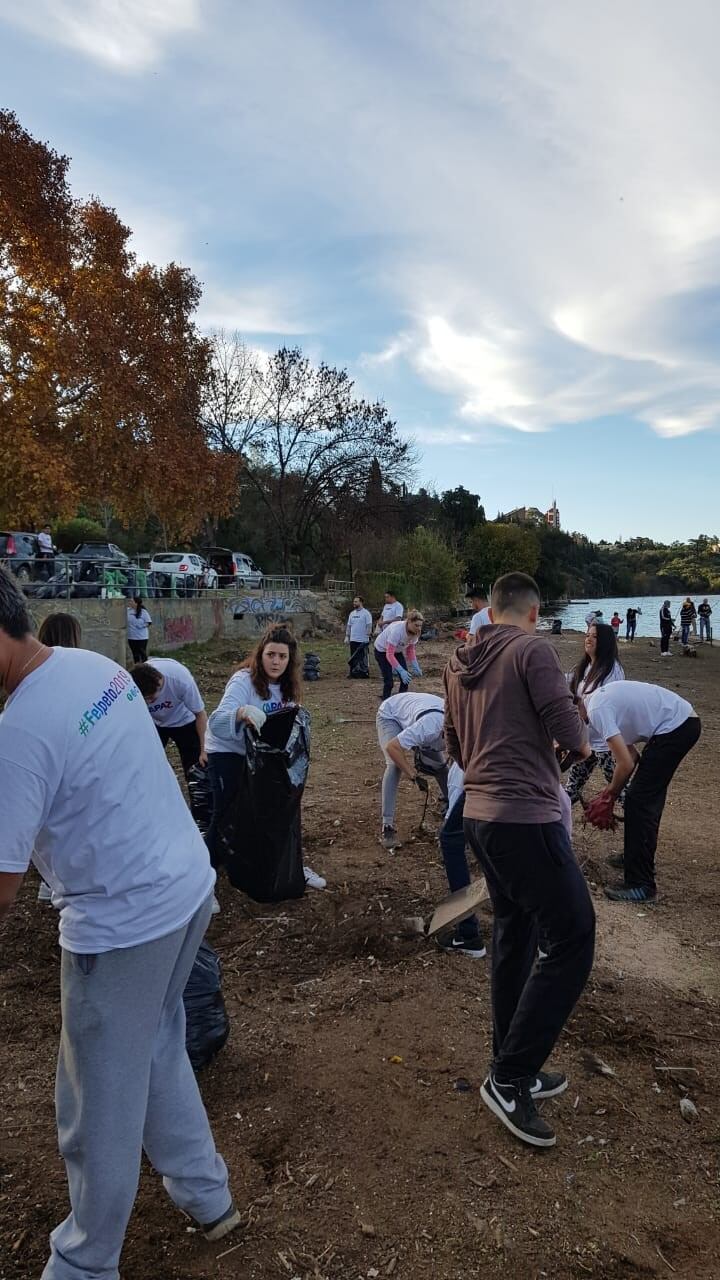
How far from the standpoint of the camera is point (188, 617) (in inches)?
790

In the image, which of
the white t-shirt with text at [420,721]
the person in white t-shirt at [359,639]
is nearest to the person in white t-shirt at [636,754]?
the white t-shirt with text at [420,721]

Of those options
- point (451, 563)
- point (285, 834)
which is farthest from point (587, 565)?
point (285, 834)

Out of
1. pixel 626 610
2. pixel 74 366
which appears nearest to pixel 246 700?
pixel 74 366

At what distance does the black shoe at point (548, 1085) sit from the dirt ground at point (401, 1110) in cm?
6

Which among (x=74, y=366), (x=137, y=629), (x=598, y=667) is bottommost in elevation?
(x=137, y=629)

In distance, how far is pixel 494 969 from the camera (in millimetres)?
Answer: 2777

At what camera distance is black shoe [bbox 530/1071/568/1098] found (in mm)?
2879

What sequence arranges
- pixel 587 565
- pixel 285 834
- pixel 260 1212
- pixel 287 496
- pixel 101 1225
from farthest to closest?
pixel 587 565, pixel 287 496, pixel 285 834, pixel 260 1212, pixel 101 1225

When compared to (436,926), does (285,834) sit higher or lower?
higher

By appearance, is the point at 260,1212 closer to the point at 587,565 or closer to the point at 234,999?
the point at 234,999

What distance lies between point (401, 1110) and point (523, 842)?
3.74 feet

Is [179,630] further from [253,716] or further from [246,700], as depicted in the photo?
[253,716]

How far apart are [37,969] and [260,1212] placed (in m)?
2.03

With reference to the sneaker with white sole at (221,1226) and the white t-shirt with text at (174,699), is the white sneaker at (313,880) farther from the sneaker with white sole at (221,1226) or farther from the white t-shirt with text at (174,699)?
the sneaker with white sole at (221,1226)
